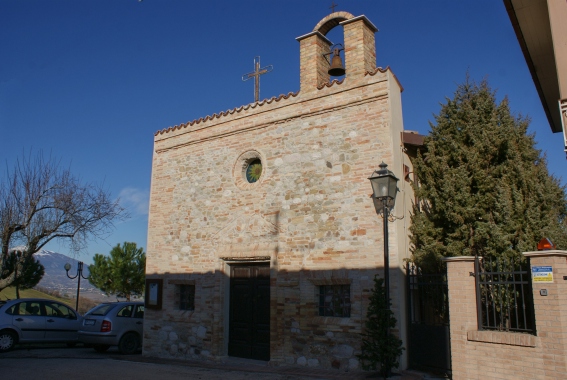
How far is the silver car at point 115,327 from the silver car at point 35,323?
1.22 m

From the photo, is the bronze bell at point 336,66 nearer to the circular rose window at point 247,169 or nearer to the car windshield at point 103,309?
the circular rose window at point 247,169

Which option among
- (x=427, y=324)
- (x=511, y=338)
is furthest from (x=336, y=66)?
(x=511, y=338)

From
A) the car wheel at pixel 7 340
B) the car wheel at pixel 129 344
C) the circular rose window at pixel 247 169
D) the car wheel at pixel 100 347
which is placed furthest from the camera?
the car wheel at pixel 100 347

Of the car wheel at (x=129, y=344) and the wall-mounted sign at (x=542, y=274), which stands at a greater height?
the wall-mounted sign at (x=542, y=274)

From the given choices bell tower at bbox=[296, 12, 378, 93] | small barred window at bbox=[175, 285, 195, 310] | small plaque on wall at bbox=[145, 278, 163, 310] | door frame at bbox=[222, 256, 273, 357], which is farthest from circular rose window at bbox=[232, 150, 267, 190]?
small plaque on wall at bbox=[145, 278, 163, 310]

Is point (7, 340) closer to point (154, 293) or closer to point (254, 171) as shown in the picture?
point (154, 293)

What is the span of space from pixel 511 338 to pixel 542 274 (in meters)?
1.06

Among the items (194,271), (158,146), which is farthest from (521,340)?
(158,146)

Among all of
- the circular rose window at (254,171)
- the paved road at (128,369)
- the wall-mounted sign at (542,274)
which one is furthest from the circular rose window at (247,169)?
the wall-mounted sign at (542,274)

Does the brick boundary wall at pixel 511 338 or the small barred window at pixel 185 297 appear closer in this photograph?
the brick boundary wall at pixel 511 338

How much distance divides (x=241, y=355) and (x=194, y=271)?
7.72 ft

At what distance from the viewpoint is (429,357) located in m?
8.17

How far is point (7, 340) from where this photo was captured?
1209cm

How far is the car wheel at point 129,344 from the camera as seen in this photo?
12.1m
